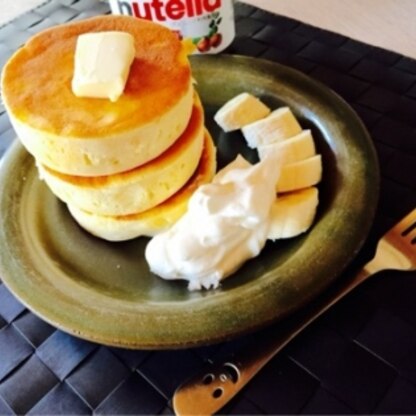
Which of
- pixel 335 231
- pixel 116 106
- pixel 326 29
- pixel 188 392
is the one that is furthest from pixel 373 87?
pixel 188 392

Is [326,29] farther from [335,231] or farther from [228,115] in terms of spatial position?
[335,231]

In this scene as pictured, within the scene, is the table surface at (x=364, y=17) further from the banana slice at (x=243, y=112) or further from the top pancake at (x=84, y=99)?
the top pancake at (x=84, y=99)

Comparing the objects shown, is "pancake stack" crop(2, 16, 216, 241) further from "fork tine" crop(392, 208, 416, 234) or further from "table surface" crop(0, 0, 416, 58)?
"table surface" crop(0, 0, 416, 58)

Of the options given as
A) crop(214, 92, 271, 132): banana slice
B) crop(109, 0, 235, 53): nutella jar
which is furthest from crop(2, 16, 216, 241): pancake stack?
crop(109, 0, 235, 53): nutella jar

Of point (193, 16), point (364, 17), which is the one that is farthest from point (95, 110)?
point (364, 17)

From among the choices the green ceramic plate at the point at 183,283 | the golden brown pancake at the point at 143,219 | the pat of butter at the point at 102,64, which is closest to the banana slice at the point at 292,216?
the green ceramic plate at the point at 183,283
